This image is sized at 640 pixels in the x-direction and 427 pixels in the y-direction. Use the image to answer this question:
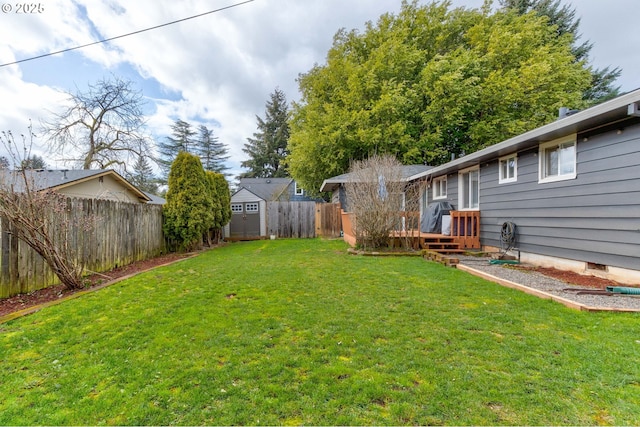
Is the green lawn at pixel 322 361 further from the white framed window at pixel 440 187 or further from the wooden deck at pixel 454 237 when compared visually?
the white framed window at pixel 440 187

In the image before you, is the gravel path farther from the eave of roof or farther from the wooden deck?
the eave of roof

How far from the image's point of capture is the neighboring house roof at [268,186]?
23.4 meters

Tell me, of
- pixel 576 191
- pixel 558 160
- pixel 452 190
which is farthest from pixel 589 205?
pixel 452 190

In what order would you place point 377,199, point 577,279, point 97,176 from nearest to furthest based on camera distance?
point 577,279 → point 377,199 → point 97,176

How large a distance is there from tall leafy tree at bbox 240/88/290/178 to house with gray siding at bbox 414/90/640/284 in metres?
28.3

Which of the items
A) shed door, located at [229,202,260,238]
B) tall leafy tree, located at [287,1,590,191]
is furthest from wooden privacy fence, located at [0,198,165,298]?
tall leafy tree, located at [287,1,590,191]

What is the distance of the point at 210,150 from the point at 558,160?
35.9 metres

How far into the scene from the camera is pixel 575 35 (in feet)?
68.1

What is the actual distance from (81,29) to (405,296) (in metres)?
9.09

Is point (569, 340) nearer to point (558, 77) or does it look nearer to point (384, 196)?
point (384, 196)

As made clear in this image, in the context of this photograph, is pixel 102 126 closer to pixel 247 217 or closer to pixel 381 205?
pixel 247 217

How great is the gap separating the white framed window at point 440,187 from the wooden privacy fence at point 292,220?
6159 millimetres

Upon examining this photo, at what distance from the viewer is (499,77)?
1544cm

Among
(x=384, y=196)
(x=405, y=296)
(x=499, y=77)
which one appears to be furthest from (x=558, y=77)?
(x=405, y=296)
